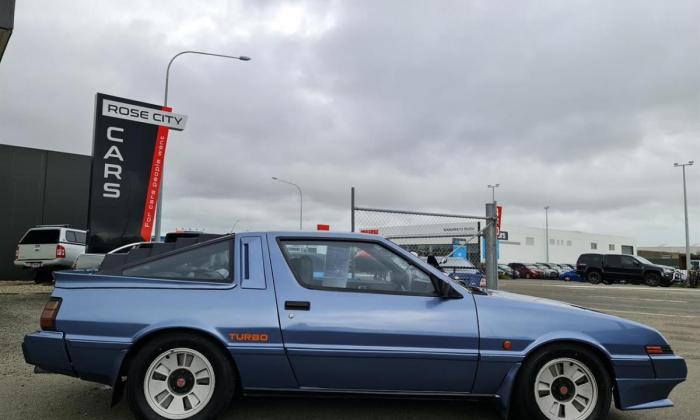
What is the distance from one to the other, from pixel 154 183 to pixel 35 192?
966cm

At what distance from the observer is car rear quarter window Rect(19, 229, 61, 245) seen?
627 inches

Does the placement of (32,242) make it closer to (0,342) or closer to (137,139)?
(137,139)

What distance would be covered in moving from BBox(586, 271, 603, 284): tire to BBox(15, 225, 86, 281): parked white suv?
26912 mm

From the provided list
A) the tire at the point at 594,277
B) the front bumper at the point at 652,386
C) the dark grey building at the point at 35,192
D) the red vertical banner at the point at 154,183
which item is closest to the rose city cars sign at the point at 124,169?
the red vertical banner at the point at 154,183

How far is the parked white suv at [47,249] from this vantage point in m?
15.8

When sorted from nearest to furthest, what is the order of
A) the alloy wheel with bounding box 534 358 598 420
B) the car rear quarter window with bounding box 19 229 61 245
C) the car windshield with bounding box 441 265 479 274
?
the alloy wheel with bounding box 534 358 598 420, the car windshield with bounding box 441 265 479 274, the car rear quarter window with bounding box 19 229 61 245

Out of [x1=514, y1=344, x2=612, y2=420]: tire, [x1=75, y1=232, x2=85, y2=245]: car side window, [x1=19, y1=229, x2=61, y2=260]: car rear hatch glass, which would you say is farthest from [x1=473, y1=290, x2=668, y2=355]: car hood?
[x1=75, y1=232, x2=85, y2=245]: car side window

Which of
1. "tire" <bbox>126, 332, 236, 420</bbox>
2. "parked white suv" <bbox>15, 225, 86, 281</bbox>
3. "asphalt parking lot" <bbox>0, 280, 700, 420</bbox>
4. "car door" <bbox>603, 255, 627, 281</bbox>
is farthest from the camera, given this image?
"car door" <bbox>603, 255, 627, 281</bbox>

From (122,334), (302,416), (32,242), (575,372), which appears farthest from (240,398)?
(32,242)

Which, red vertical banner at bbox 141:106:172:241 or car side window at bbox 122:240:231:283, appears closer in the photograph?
car side window at bbox 122:240:231:283

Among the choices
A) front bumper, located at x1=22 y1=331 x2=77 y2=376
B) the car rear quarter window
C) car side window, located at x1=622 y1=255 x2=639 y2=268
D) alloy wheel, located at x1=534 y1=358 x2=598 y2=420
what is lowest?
alloy wheel, located at x1=534 y1=358 x2=598 y2=420

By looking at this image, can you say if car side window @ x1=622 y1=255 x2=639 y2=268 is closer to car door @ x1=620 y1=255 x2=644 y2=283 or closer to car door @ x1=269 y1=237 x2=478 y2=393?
car door @ x1=620 y1=255 x2=644 y2=283

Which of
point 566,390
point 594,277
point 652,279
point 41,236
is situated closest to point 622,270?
point 652,279

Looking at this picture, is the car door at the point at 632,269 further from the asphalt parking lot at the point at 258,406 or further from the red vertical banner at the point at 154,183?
the asphalt parking lot at the point at 258,406
